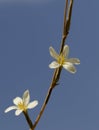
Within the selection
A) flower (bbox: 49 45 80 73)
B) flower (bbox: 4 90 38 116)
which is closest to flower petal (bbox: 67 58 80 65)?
flower (bbox: 49 45 80 73)

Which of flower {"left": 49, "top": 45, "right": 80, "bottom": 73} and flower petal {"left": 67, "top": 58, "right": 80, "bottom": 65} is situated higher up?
flower {"left": 49, "top": 45, "right": 80, "bottom": 73}

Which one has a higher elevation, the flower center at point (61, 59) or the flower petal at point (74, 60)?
the flower center at point (61, 59)

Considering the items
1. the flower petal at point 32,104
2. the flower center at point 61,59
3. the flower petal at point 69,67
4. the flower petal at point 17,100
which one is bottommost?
the flower petal at point 17,100

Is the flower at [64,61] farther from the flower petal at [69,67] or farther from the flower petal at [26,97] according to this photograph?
the flower petal at [26,97]

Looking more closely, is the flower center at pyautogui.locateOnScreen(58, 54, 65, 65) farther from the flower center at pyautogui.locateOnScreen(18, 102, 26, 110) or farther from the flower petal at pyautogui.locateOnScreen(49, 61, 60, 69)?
the flower center at pyautogui.locateOnScreen(18, 102, 26, 110)

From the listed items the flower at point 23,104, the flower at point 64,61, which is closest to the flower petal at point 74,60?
the flower at point 64,61

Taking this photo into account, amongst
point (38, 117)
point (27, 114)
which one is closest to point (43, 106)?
point (38, 117)

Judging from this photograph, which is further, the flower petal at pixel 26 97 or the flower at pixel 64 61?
the flower petal at pixel 26 97
